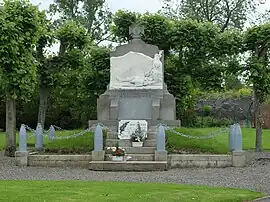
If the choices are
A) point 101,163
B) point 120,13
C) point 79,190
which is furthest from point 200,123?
point 79,190

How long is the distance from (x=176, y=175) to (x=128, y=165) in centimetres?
213

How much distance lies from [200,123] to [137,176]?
27.3 m

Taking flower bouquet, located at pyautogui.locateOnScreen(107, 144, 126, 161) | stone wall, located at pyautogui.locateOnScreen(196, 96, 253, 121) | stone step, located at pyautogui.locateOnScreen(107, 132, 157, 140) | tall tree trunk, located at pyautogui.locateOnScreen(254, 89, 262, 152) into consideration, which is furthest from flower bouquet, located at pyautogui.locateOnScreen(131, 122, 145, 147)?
stone wall, located at pyautogui.locateOnScreen(196, 96, 253, 121)

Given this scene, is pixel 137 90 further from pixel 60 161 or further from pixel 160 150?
pixel 60 161

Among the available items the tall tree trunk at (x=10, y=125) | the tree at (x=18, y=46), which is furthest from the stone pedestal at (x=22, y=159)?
the tall tree trunk at (x=10, y=125)

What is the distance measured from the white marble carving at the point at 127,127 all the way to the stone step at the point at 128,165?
8.82 ft

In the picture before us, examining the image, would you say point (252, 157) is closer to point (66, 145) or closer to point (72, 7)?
point (66, 145)

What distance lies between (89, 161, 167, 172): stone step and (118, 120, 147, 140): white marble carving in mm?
2690

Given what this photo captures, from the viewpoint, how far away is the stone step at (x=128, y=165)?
59.0 ft

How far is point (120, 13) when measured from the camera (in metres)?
28.0

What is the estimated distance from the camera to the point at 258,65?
81.8 feet

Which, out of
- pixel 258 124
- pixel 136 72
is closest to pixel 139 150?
pixel 136 72

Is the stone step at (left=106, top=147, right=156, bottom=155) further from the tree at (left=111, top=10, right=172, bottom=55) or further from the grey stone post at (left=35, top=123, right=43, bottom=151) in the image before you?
the tree at (left=111, top=10, right=172, bottom=55)

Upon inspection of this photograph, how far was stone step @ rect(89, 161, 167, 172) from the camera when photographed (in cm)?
1797
